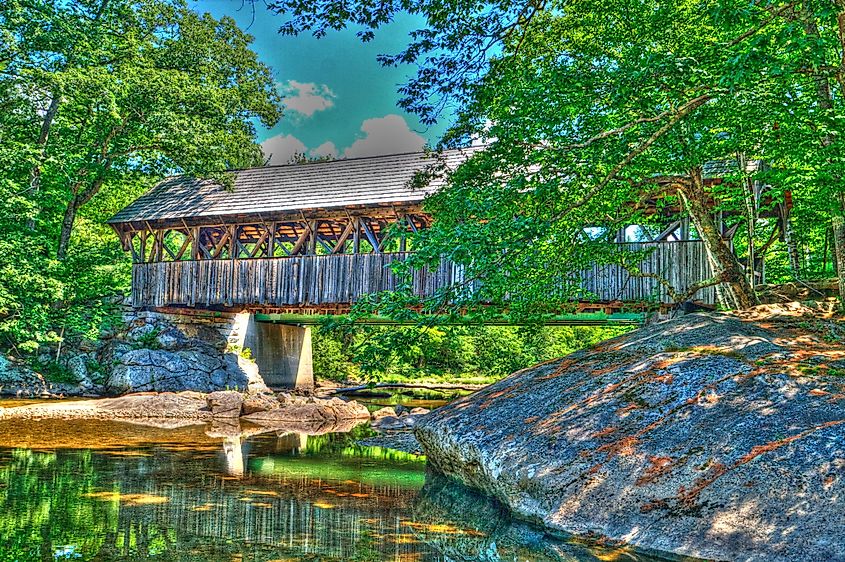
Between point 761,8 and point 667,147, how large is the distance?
206 cm

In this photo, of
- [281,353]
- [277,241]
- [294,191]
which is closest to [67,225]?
[277,241]

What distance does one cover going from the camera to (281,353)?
2195cm

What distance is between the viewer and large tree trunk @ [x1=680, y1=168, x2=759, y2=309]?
7812 millimetres

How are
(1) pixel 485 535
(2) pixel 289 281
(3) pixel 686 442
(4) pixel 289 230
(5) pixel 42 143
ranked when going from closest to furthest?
(3) pixel 686 442 → (1) pixel 485 535 → (2) pixel 289 281 → (5) pixel 42 143 → (4) pixel 289 230

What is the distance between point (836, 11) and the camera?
4.31 metres

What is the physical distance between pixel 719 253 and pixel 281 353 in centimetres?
1654

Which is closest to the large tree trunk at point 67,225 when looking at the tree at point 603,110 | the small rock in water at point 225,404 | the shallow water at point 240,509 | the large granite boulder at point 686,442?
the small rock in water at point 225,404

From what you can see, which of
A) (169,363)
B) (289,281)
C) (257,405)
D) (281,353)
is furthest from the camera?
(281,353)

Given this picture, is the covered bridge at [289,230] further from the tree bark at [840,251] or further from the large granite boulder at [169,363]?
the tree bark at [840,251]

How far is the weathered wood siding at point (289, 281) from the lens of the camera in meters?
16.6

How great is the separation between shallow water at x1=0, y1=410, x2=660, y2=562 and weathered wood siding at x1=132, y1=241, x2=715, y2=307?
9018 mm

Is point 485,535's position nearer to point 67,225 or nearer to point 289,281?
point 289,281

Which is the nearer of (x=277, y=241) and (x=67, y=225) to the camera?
(x=67, y=225)

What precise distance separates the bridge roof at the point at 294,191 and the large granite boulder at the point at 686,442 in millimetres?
11482
